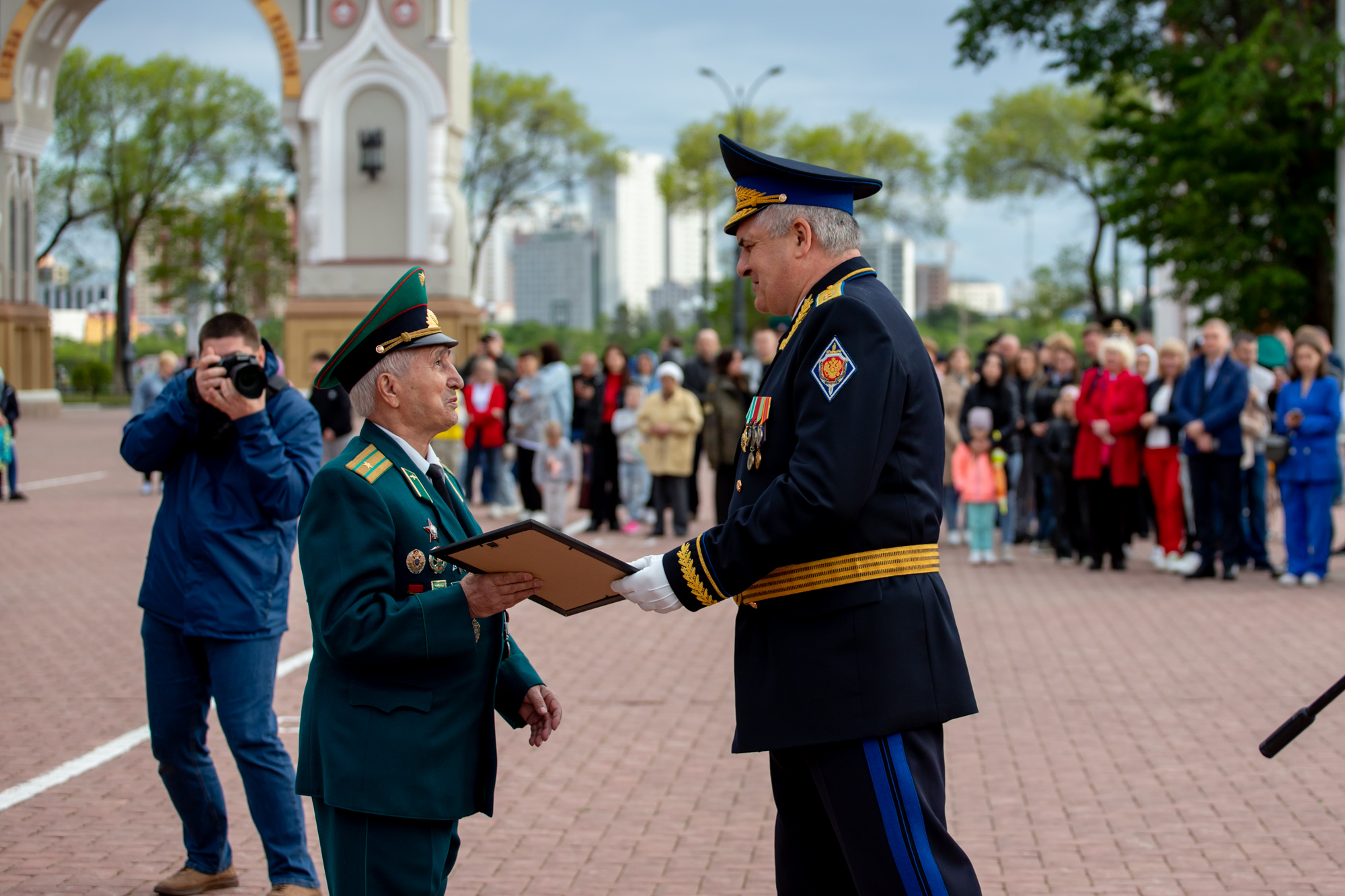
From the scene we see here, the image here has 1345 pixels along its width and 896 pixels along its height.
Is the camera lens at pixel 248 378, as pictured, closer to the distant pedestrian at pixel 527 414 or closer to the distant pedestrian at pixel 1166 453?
the distant pedestrian at pixel 1166 453

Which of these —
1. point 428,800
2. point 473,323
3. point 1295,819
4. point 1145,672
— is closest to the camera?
point 428,800

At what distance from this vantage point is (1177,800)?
18.5 feet

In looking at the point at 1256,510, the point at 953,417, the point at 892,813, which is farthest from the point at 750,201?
the point at 953,417

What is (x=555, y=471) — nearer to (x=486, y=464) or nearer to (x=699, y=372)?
(x=699, y=372)

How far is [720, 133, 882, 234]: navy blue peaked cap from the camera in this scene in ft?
10.1

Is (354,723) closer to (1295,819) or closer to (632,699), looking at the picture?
(1295,819)

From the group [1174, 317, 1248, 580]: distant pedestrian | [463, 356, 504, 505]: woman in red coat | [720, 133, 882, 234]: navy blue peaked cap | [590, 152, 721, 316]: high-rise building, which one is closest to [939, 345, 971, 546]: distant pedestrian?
[1174, 317, 1248, 580]: distant pedestrian

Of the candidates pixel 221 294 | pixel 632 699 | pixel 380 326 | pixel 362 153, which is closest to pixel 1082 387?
pixel 632 699

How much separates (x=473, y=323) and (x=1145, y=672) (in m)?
20.9

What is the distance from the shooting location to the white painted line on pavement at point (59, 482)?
19.6 metres

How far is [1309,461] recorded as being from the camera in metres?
11.2

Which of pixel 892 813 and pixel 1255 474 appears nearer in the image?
pixel 892 813

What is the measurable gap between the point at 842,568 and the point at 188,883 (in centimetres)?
273

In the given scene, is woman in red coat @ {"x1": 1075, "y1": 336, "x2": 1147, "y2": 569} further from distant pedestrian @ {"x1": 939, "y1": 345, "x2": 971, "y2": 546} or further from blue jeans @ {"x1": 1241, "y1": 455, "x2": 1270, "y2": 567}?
distant pedestrian @ {"x1": 939, "y1": 345, "x2": 971, "y2": 546}
